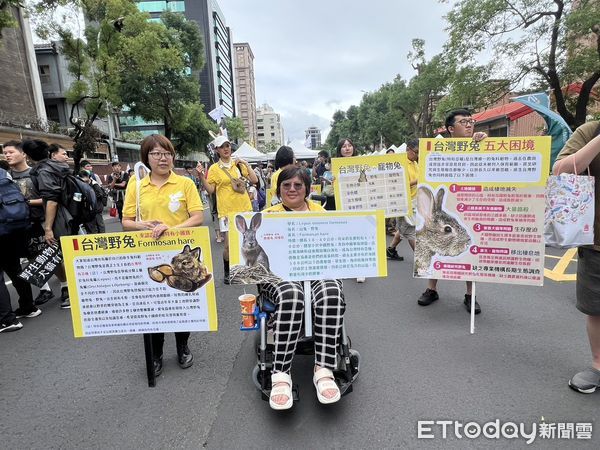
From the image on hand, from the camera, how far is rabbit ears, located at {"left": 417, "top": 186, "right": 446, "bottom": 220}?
3.05 metres

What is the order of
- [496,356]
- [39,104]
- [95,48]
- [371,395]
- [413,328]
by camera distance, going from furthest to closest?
[39,104]
[95,48]
[413,328]
[496,356]
[371,395]

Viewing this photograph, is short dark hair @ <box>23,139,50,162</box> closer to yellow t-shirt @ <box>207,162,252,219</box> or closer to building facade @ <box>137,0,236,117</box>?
yellow t-shirt @ <box>207,162,252,219</box>

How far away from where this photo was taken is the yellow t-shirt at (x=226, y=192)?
4.47 m

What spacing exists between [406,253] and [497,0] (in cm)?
995

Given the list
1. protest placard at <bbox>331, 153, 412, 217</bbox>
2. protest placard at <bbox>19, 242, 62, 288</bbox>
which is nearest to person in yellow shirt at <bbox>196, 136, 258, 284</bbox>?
protest placard at <bbox>331, 153, 412, 217</bbox>

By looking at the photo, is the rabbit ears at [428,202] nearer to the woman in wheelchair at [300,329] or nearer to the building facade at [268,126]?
the woman in wheelchair at [300,329]

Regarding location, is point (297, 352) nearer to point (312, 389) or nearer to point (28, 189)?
point (312, 389)

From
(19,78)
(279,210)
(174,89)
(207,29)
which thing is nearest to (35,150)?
(279,210)

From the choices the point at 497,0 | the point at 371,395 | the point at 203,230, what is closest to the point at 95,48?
the point at 497,0

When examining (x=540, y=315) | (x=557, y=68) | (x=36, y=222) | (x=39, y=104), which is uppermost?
(x=39, y=104)

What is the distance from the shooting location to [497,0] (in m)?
11.1

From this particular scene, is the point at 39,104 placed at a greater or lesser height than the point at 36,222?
greater

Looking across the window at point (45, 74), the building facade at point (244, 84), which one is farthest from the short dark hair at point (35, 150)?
the building facade at point (244, 84)

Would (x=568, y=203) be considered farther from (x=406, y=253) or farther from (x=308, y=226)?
(x=406, y=253)
